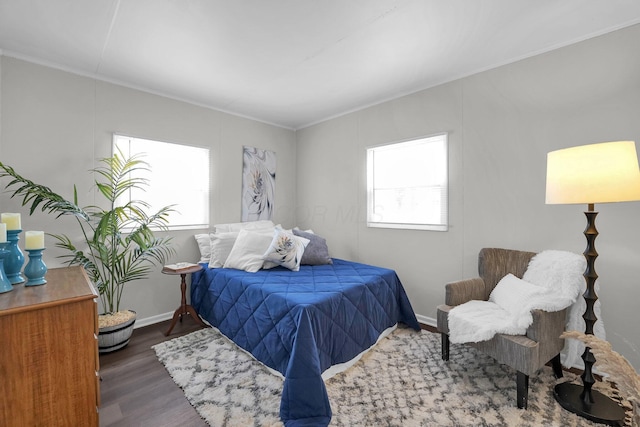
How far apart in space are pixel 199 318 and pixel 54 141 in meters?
2.13

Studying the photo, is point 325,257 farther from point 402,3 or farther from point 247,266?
point 402,3

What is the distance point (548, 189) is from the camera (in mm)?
1867

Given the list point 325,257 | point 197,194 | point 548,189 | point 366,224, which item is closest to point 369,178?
point 366,224

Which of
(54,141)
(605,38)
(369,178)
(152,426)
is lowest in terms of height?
(152,426)

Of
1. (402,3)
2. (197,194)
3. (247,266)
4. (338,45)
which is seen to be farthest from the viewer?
(197,194)

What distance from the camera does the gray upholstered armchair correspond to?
1735mm

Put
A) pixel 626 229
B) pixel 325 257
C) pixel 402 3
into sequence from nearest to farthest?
pixel 402 3
pixel 626 229
pixel 325 257

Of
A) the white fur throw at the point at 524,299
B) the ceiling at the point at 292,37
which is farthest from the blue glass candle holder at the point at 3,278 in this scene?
the white fur throw at the point at 524,299

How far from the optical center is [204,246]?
3.35 metres

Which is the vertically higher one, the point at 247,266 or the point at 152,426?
the point at 247,266

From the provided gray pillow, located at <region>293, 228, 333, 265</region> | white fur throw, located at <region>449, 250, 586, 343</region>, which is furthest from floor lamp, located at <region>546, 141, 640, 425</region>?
gray pillow, located at <region>293, 228, 333, 265</region>

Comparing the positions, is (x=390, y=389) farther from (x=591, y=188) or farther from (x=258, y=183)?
(x=258, y=183)

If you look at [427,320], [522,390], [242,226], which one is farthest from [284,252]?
[522,390]

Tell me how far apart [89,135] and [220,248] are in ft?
5.35
